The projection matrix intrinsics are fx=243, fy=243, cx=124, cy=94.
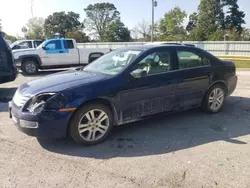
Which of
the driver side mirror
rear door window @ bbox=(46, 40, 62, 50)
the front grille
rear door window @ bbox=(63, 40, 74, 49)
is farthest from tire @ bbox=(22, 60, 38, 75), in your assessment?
the driver side mirror

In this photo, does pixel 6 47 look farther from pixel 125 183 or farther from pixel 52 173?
pixel 125 183

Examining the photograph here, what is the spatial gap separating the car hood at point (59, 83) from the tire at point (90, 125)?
1.36 feet

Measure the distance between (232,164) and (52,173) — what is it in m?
2.37

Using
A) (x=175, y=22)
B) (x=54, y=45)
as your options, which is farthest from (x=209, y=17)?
(x=54, y=45)

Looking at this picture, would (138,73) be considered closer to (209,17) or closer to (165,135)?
(165,135)

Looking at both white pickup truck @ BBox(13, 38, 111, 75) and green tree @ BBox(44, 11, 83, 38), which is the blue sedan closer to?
white pickup truck @ BBox(13, 38, 111, 75)

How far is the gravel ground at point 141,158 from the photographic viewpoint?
2.90 m

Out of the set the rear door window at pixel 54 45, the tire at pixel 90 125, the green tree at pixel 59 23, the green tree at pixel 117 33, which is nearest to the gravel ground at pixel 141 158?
the tire at pixel 90 125

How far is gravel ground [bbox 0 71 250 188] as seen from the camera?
9.53ft

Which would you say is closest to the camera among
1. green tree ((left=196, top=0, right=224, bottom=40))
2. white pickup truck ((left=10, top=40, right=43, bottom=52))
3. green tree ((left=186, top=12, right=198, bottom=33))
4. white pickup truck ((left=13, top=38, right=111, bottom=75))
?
white pickup truck ((left=13, top=38, right=111, bottom=75))

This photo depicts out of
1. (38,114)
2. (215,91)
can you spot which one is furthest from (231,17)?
(38,114)

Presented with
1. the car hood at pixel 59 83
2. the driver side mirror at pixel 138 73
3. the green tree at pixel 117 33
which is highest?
the green tree at pixel 117 33

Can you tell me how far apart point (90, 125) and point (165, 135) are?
134 cm

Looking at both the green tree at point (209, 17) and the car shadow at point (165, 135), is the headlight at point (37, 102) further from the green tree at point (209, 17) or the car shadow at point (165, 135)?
the green tree at point (209, 17)
